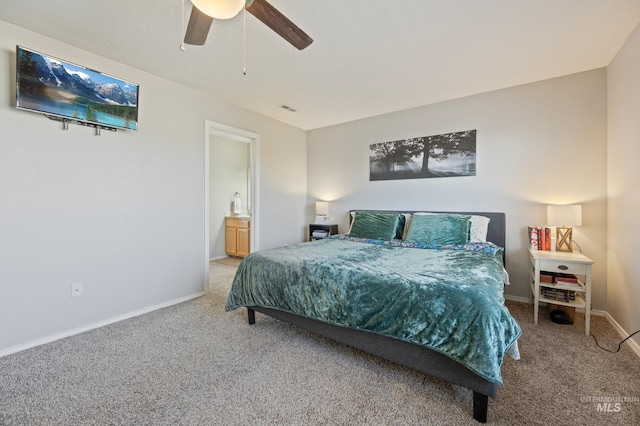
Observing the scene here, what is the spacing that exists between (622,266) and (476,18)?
2529mm

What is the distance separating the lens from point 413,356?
1.60 meters

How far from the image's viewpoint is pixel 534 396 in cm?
157

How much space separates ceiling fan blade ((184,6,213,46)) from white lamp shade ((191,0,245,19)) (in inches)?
6.3

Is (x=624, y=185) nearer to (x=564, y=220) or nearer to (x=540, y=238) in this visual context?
(x=564, y=220)

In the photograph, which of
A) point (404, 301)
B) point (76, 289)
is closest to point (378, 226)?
point (404, 301)

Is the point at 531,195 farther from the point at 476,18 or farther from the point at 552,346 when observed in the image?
the point at 476,18

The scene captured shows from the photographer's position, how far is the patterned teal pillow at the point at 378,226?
11.3 ft

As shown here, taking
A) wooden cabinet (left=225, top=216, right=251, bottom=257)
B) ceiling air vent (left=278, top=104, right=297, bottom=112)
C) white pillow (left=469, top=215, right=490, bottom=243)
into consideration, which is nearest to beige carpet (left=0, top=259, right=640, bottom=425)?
white pillow (left=469, top=215, right=490, bottom=243)

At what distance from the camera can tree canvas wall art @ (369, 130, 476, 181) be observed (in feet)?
11.5

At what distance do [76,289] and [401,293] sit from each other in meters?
2.87

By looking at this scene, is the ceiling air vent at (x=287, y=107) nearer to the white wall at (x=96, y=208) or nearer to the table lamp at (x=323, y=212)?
the white wall at (x=96, y=208)

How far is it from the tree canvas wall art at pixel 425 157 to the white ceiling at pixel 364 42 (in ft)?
2.03

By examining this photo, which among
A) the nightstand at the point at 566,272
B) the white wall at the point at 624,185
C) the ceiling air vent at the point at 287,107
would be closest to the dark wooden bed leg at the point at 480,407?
the nightstand at the point at 566,272

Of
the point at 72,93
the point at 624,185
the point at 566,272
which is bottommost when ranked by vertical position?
the point at 566,272
